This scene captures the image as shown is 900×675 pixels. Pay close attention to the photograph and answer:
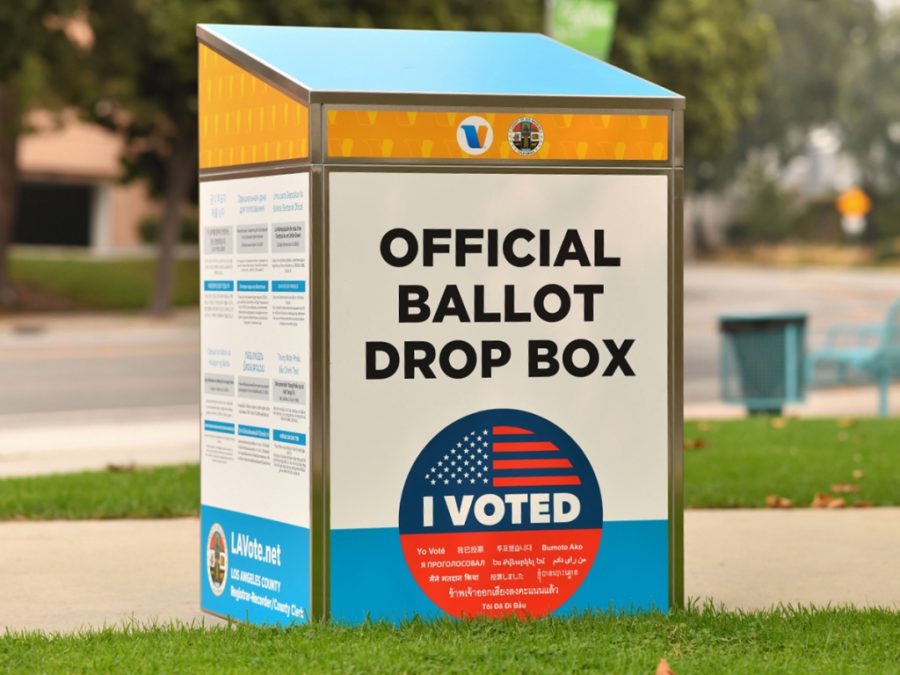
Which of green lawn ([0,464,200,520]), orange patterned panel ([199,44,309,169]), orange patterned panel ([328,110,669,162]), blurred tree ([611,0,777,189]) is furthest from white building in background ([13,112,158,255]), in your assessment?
orange patterned panel ([328,110,669,162])

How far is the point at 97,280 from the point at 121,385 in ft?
64.6

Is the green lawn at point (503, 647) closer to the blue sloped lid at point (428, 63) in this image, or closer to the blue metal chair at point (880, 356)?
the blue sloped lid at point (428, 63)

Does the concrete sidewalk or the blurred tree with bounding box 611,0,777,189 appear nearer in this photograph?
the concrete sidewalk

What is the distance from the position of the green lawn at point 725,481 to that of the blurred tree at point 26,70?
1830 centimetres

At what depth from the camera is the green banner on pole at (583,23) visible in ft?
56.4

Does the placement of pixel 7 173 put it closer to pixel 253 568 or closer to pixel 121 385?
pixel 121 385

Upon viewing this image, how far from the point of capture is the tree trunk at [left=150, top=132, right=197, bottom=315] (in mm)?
32500

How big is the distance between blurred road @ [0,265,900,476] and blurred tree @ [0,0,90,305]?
329 cm

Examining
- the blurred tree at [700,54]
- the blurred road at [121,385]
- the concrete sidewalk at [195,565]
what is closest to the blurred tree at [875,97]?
the blurred tree at [700,54]

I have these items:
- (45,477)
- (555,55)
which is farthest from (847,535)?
(45,477)

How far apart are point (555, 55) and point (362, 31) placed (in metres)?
0.73

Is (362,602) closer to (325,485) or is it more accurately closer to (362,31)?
(325,485)

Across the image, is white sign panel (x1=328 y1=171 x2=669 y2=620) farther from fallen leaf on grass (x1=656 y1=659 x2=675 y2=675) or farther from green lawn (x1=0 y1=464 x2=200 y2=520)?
green lawn (x1=0 y1=464 x2=200 y2=520)

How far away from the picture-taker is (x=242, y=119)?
5.98 m
